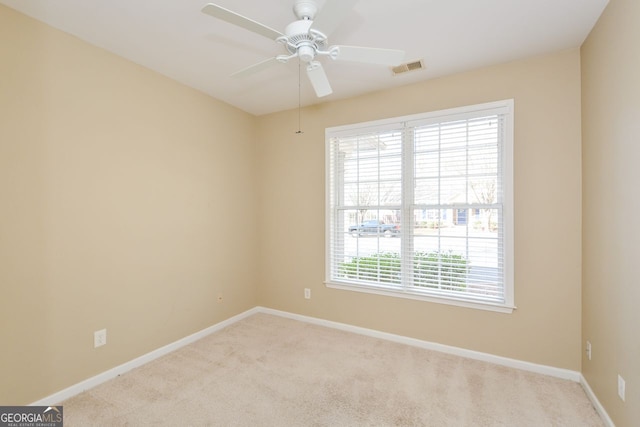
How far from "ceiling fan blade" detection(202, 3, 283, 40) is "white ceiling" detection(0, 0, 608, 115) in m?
0.38

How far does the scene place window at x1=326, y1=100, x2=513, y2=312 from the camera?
2.66 metres

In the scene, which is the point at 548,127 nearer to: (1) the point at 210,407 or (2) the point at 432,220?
(2) the point at 432,220

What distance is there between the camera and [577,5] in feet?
6.15

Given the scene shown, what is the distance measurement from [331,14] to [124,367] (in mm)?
3089

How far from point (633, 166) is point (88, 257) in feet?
12.0

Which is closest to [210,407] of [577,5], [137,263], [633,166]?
[137,263]

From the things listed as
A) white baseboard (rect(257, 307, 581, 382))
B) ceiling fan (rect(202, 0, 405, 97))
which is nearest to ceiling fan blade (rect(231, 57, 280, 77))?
ceiling fan (rect(202, 0, 405, 97))

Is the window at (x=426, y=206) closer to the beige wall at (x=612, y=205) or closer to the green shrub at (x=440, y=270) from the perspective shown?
the green shrub at (x=440, y=270)

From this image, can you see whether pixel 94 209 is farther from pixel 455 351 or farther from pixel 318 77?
pixel 455 351

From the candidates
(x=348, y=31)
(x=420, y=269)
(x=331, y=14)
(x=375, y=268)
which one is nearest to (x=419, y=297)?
(x=420, y=269)

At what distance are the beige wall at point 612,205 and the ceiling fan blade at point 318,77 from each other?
172cm

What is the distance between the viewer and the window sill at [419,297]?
2.65 metres

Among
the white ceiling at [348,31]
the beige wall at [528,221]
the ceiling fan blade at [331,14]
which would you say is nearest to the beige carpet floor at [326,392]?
the beige wall at [528,221]

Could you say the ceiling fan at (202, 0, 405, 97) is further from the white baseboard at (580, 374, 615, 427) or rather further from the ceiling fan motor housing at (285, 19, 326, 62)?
the white baseboard at (580, 374, 615, 427)
